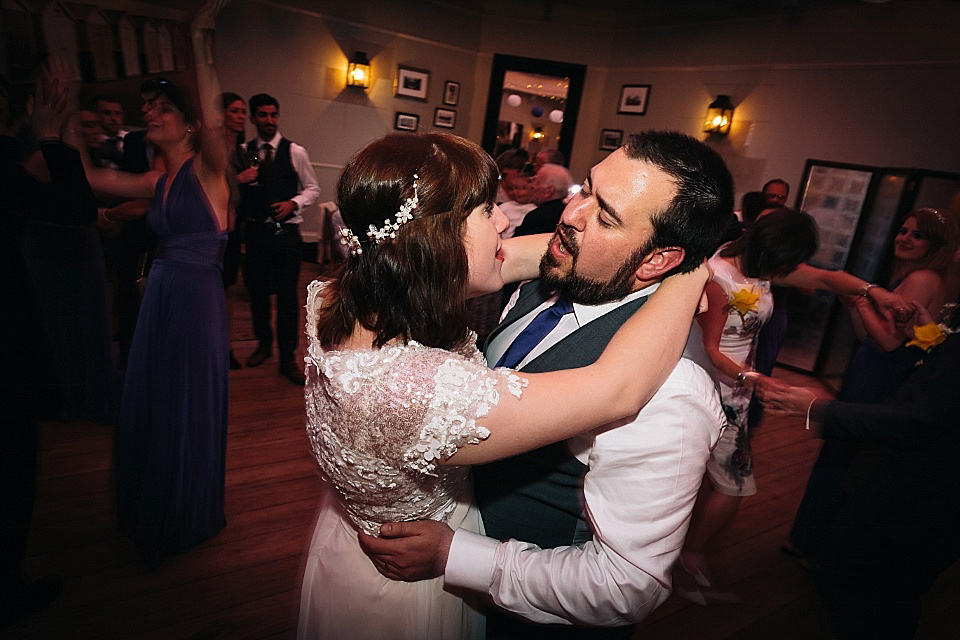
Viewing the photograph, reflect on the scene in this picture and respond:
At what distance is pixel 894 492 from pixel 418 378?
70.0 inches

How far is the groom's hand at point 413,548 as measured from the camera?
1158 millimetres

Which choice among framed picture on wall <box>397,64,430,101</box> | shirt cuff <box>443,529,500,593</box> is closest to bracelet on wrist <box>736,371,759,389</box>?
shirt cuff <box>443,529,500,593</box>

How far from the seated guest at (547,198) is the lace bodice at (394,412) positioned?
9.17 ft

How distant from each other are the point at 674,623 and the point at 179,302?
237 centimetres

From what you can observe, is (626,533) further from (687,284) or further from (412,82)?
(412,82)

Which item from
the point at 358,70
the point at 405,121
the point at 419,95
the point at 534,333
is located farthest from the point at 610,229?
the point at 419,95

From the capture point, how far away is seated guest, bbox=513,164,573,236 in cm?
377

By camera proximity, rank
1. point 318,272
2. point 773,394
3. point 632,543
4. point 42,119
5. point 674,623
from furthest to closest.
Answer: point 318,272
point 674,623
point 773,394
point 42,119
point 632,543

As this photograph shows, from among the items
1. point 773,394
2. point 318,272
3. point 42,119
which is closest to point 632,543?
point 773,394

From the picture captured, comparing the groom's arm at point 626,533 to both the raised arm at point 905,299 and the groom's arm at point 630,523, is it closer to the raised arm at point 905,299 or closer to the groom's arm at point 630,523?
the groom's arm at point 630,523

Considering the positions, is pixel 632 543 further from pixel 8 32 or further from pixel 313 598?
pixel 8 32

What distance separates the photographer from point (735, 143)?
7.07m

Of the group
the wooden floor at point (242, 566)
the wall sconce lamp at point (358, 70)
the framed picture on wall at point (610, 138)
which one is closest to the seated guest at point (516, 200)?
the wooden floor at point (242, 566)

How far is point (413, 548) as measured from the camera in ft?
3.80
